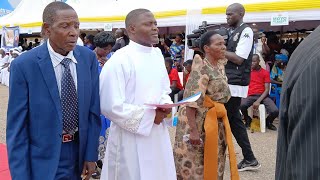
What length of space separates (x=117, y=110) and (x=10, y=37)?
568 inches

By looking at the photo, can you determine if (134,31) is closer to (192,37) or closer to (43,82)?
(43,82)

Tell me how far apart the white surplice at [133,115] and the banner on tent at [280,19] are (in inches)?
204

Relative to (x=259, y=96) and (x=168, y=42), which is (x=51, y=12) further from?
(x=168, y=42)

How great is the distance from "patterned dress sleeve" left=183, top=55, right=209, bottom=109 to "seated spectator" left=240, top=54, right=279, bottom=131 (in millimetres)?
3931

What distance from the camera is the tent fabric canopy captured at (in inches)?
289

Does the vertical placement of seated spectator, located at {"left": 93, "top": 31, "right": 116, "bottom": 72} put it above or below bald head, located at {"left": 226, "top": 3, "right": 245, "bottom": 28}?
below

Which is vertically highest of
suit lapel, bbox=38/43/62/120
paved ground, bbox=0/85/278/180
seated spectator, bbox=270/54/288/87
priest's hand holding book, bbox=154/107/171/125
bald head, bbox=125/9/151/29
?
bald head, bbox=125/9/151/29

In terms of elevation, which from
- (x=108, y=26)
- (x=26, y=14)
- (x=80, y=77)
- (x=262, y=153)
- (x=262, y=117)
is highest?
(x=26, y=14)

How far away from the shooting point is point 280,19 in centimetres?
749

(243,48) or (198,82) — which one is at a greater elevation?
(243,48)

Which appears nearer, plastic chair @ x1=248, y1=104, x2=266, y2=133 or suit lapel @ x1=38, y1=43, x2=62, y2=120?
suit lapel @ x1=38, y1=43, x2=62, y2=120

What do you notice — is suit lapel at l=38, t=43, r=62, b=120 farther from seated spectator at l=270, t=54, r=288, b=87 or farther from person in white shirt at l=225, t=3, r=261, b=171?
seated spectator at l=270, t=54, r=288, b=87

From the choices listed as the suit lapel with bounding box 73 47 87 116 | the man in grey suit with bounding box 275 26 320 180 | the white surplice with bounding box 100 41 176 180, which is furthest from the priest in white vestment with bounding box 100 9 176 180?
the man in grey suit with bounding box 275 26 320 180

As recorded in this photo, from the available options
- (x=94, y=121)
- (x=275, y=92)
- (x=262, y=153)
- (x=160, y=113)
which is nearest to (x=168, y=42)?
(x=275, y=92)
